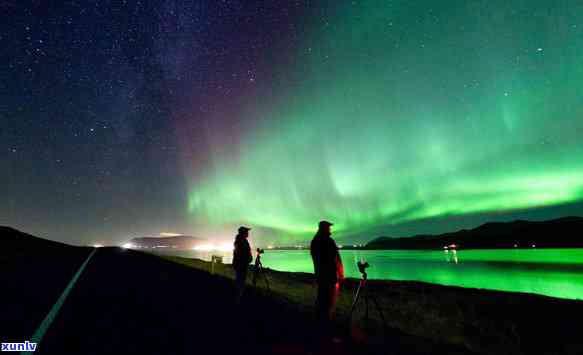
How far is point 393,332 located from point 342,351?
9.45 feet

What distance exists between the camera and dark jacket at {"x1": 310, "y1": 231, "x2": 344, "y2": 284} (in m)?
6.85

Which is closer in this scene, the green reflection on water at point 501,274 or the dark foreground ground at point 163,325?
the dark foreground ground at point 163,325

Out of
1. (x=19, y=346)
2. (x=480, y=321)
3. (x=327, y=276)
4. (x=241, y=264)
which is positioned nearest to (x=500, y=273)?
(x=480, y=321)

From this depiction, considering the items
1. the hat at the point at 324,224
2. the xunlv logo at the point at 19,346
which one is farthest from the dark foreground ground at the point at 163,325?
the hat at the point at 324,224

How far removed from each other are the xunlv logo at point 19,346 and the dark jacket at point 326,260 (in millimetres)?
5409

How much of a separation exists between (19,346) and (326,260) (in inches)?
232

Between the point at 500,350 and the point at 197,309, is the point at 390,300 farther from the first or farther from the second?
the point at 197,309

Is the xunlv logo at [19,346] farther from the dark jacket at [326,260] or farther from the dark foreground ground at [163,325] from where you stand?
the dark jacket at [326,260]

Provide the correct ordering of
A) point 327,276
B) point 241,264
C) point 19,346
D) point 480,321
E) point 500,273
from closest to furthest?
point 19,346, point 327,276, point 241,264, point 480,321, point 500,273

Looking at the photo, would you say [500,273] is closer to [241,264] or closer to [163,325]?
[241,264]

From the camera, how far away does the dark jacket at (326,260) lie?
685 cm

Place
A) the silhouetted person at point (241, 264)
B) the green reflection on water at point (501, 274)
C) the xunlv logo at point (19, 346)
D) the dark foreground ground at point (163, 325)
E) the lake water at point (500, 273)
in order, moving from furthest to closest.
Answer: the lake water at point (500, 273) → the green reflection on water at point (501, 274) → the silhouetted person at point (241, 264) → the dark foreground ground at point (163, 325) → the xunlv logo at point (19, 346)

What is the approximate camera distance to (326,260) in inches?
273

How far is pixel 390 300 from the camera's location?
648 inches
